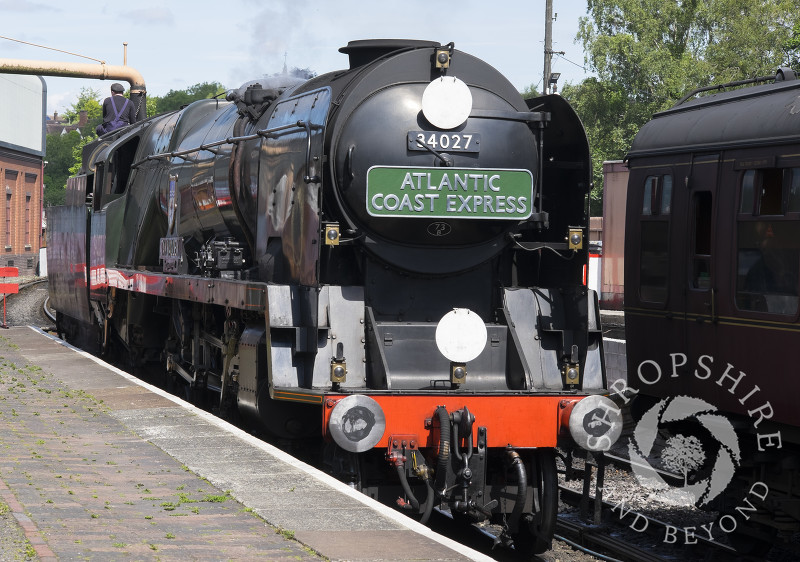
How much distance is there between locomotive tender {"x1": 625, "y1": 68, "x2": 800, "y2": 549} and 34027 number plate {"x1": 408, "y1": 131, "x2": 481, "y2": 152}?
229cm

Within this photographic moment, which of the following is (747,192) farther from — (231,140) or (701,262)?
(231,140)

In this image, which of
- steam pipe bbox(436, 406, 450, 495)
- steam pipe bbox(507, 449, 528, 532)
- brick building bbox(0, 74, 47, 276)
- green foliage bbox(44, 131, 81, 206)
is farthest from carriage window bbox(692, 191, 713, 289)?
green foliage bbox(44, 131, 81, 206)

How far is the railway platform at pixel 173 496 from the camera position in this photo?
18.3 ft

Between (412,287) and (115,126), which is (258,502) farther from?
(115,126)

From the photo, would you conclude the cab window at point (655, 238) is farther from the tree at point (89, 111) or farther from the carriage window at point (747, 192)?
the tree at point (89, 111)

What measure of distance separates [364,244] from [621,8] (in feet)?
162

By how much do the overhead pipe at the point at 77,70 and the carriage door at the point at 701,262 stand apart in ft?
50.1

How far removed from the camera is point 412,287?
27.0 ft

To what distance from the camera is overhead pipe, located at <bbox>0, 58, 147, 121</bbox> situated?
74.0ft

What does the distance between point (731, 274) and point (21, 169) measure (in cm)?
5116

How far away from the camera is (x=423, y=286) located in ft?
27.2

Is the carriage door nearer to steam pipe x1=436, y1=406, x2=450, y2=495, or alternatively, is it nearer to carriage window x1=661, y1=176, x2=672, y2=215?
carriage window x1=661, y1=176, x2=672, y2=215

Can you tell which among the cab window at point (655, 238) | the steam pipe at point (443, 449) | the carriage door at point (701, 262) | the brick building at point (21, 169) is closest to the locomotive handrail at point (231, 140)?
the steam pipe at point (443, 449)

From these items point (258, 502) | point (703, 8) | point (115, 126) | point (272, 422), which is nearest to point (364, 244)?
point (272, 422)
